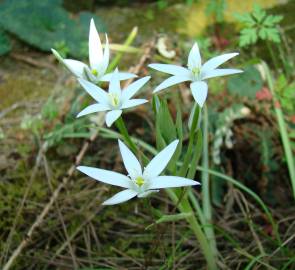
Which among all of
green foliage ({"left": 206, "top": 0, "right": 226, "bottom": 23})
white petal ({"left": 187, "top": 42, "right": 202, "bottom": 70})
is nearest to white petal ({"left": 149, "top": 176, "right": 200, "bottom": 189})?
white petal ({"left": 187, "top": 42, "right": 202, "bottom": 70})

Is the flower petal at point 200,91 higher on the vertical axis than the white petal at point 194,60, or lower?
lower

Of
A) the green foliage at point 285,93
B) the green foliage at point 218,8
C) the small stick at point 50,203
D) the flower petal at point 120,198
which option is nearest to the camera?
the flower petal at point 120,198

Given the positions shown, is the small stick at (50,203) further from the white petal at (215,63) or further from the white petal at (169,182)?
the white petal at (215,63)

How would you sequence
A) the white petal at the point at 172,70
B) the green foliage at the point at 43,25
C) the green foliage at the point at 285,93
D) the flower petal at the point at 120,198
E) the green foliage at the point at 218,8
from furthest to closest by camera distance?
the green foliage at the point at 43,25, the green foliage at the point at 218,8, the green foliage at the point at 285,93, the white petal at the point at 172,70, the flower petal at the point at 120,198

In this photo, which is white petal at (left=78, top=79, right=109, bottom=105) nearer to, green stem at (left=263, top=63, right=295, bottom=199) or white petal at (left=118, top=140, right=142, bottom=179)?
white petal at (left=118, top=140, right=142, bottom=179)

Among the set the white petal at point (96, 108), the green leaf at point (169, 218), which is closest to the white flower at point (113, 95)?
the white petal at point (96, 108)

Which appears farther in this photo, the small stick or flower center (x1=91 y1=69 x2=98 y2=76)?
the small stick

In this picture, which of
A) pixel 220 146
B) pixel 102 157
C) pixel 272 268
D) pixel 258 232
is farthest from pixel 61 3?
pixel 272 268
